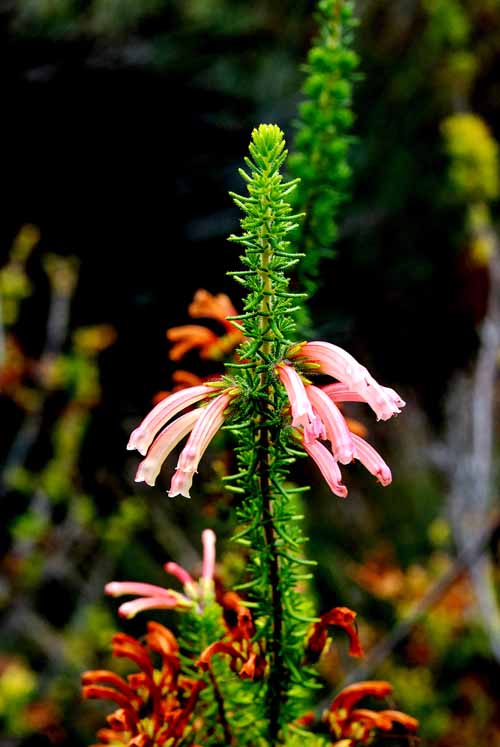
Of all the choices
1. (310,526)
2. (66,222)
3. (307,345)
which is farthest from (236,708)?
(310,526)

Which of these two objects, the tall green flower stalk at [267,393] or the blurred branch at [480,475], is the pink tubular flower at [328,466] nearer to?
the tall green flower stalk at [267,393]

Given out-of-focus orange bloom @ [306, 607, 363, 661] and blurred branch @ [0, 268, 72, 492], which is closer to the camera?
out-of-focus orange bloom @ [306, 607, 363, 661]

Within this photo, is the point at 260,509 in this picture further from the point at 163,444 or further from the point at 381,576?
the point at 381,576

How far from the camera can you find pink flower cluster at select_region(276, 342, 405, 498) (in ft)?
1.08

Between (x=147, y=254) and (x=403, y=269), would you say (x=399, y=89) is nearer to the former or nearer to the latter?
(x=403, y=269)

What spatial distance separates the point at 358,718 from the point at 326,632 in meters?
0.13

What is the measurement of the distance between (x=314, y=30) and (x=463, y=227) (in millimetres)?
895

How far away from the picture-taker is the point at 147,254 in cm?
169

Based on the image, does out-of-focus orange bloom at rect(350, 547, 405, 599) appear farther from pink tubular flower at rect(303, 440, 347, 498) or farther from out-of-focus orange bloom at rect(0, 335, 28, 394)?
pink tubular flower at rect(303, 440, 347, 498)

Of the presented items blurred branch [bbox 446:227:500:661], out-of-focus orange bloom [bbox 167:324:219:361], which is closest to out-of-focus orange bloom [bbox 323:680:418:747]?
out-of-focus orange bloom [bbox 167:324:219:361]

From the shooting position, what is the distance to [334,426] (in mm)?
351

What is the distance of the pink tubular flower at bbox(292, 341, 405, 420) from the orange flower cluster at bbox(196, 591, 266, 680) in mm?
157

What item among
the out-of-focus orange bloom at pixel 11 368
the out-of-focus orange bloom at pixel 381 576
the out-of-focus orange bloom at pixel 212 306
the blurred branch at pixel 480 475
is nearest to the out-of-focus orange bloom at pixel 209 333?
the out-of-focus orange bloom at pixel 212 306

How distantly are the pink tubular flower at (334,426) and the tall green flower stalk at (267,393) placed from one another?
2cm
